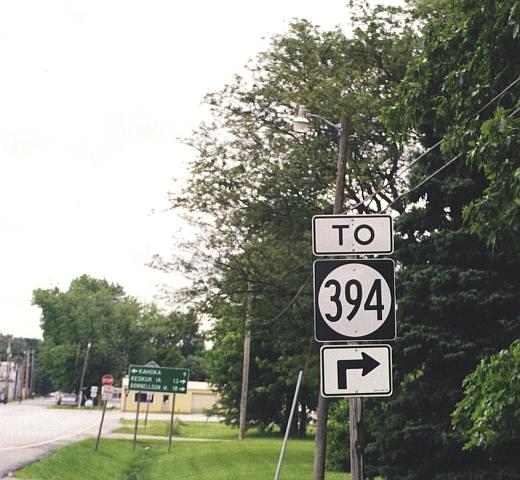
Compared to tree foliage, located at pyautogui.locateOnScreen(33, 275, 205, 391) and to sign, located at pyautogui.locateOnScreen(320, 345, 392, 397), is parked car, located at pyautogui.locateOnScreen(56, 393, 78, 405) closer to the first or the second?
tree foliage, located at pyautogui.locateOnScreen(33, 275, 205, 391)

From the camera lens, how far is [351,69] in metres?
25.4

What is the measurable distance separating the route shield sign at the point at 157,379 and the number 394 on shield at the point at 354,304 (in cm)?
2932

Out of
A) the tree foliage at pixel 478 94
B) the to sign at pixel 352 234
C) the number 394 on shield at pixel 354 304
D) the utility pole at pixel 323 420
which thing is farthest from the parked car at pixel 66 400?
the number 394 on shield at pixel 354 304

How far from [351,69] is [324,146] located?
2.72 m

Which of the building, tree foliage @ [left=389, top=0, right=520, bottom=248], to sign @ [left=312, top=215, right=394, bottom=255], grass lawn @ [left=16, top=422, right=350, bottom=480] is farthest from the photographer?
the building

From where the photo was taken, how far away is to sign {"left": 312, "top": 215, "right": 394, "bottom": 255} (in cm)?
832

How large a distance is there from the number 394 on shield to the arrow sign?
0.19 meters

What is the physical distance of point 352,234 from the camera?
8.34 m

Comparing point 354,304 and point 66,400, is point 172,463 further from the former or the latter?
point 66,400

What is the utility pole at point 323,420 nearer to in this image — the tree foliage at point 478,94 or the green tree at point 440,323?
the green tree at point 440,323

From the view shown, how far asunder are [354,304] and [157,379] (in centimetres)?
2983

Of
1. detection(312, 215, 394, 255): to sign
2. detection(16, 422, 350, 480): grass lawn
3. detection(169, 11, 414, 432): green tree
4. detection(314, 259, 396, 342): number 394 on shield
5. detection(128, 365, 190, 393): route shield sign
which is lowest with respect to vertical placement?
detection(16, 422, 350, 480): grass lawn

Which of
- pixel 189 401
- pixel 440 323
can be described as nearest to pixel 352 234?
pixel 440 323

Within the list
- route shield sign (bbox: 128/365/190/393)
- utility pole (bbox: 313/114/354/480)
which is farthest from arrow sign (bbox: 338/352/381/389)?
route shield sign (bbox: 128/365/190/393)
